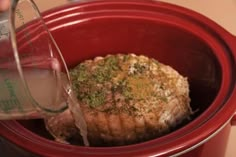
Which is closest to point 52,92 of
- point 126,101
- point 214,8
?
point 126,101

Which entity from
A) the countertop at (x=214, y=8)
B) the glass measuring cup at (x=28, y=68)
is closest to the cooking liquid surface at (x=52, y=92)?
the glass measuring cup at (x=28, y=68)

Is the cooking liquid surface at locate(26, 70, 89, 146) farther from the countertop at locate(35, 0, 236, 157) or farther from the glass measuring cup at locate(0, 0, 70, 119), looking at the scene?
the countertop at locate(35, 0, 236, 157)

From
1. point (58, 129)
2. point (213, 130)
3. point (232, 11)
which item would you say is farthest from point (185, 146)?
point (232, 11)

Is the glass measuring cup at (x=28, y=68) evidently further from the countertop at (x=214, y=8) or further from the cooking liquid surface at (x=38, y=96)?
the countertop at (x=214, y=8)

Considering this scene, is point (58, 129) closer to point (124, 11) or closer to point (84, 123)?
point (84, 123)

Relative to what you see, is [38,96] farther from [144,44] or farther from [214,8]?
[214,8]
